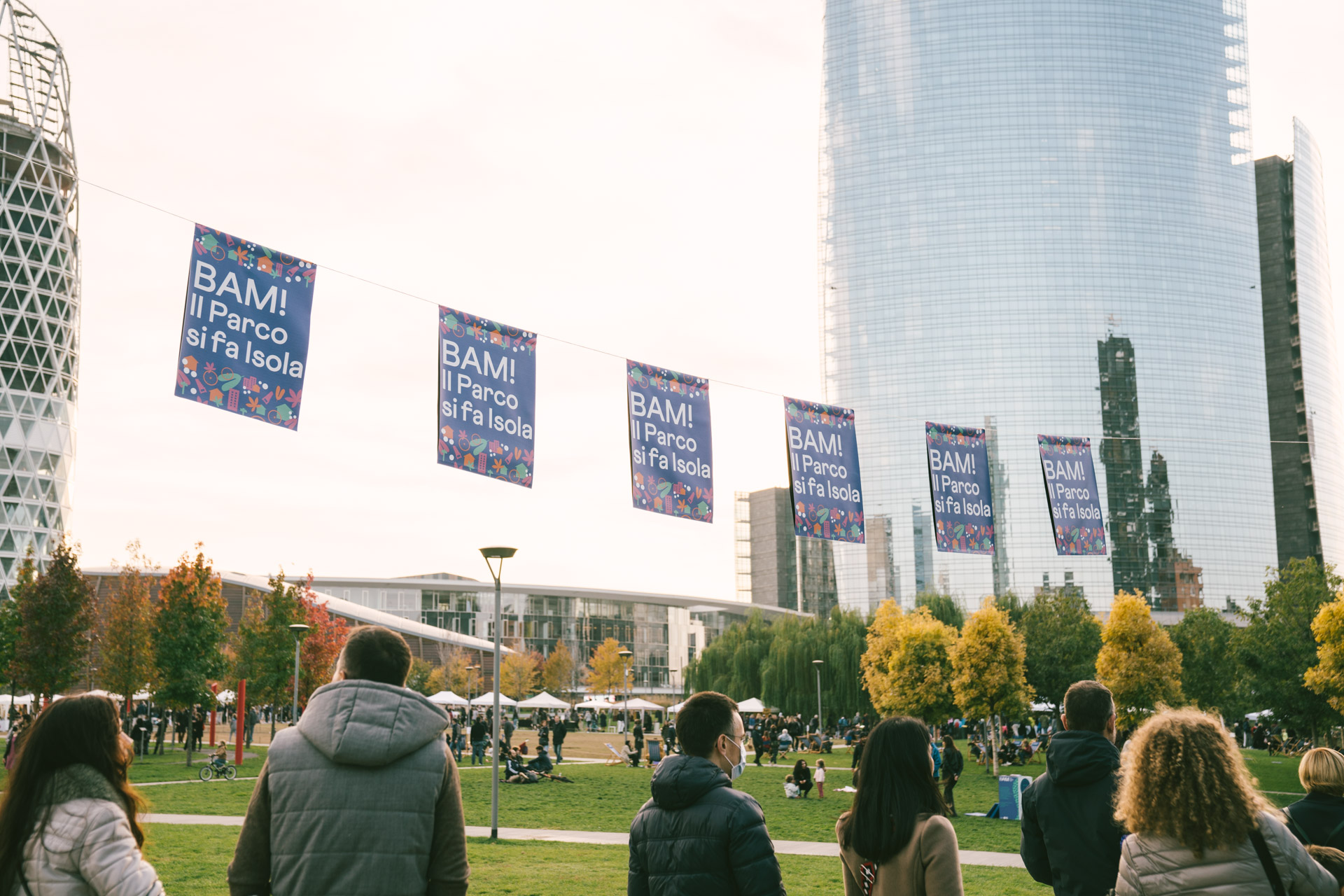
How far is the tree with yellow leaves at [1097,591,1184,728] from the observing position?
139 feet

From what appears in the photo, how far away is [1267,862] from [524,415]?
523 inches

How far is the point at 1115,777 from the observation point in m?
5.34

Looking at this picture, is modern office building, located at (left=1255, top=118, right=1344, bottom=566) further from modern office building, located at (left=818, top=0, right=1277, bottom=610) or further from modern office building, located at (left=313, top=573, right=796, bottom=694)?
modern office building, located at (left=313, top=573, right=796, bottom=694)

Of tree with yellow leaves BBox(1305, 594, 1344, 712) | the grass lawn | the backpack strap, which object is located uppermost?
tree with yellow leaves BBox(1305, 594, 1344, 712)

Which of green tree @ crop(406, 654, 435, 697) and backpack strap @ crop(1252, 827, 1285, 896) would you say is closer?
backpack strap @ crop(1252, 827, 1285, 896)

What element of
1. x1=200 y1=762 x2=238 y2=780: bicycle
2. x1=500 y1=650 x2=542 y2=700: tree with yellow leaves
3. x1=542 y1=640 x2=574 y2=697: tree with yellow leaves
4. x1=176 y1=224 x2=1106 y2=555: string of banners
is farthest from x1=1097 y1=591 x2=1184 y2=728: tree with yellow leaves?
x1=542 y1=640 x2=574 y2=697: tree with yellow leaves

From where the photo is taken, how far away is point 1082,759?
5438 millimetres

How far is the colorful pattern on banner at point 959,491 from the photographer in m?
21.8

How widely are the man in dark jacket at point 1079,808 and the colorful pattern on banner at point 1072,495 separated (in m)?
18.1

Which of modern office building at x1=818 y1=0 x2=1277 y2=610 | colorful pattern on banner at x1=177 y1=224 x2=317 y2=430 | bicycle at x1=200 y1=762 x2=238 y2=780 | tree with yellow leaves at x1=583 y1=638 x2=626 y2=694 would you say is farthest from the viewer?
modern office building at x1=818 y1=0 x2=1277 y2=610

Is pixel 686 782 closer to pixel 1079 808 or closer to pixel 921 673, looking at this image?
pixel 1079 808

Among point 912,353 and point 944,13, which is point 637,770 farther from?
point 944,13

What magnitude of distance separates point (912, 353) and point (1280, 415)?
195 ft

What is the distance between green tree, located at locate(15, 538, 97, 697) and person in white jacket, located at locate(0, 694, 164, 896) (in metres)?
39.8
